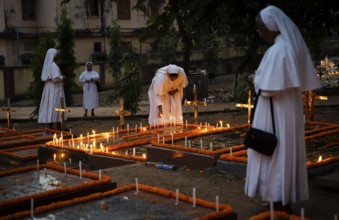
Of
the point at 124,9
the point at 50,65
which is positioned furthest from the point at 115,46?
the point at 50,65

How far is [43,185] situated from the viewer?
7.16 metres

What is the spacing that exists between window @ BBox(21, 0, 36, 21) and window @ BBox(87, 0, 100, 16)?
3.25m

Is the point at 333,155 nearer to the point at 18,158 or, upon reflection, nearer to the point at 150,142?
the point at 150,142

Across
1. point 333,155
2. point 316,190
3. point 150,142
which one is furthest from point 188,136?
point 316,190

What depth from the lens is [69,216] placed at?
5.84m

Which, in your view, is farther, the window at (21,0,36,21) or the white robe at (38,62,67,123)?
the window at (21,0,36,21)

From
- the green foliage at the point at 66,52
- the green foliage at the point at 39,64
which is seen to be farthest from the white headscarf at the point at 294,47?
the green foliage at the point at 66,52

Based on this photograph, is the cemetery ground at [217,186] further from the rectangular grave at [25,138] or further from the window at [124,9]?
the window at [124,9]

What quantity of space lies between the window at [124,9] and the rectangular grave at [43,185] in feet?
91.6

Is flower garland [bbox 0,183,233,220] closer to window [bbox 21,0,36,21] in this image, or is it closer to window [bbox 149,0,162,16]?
window [bbox 21,0,36,21]

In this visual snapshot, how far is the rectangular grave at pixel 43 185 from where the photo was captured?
636 cm

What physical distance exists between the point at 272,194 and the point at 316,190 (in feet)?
5.32

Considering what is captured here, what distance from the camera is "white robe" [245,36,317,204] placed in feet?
18.5

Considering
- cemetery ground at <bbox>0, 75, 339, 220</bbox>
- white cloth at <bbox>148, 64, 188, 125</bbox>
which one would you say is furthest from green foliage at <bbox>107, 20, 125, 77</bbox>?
cemetery ground at <bbox>0, 75, 339, 220</bbox>
